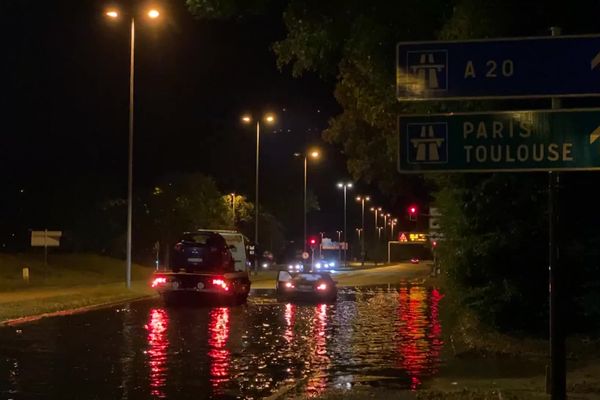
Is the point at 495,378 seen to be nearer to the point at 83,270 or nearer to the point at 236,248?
the point at 236,248

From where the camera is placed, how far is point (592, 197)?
14.7 m

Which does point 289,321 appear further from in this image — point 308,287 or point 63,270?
point 63,270

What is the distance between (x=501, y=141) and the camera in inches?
308

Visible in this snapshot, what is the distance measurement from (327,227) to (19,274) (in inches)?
3477

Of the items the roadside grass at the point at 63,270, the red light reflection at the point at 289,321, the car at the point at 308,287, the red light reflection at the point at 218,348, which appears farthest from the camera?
the roadside grass at the point at 63,270

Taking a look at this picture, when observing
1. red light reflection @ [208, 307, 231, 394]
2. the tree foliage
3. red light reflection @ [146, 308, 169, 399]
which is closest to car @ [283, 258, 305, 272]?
red light reflection @ [208, 307, 231, 394]

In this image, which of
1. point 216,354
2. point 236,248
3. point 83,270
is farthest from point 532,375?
point 83,270

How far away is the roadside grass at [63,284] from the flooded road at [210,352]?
5.66 ft

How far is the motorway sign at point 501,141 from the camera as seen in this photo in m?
7.70

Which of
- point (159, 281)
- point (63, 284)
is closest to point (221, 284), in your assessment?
point (159, 281)

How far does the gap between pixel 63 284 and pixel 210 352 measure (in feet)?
76.8

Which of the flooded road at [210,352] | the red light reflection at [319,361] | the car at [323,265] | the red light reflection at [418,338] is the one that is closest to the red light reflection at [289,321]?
the flooded road at [210,352]

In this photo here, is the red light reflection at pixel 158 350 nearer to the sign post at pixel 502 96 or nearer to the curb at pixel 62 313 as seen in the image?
the curb at pixel 62 313

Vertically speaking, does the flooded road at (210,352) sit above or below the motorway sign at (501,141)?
below
